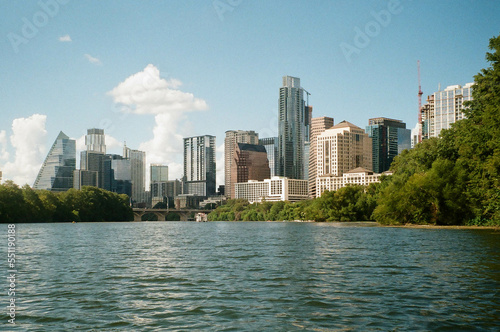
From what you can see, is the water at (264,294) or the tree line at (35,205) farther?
the tree line at (35,205)

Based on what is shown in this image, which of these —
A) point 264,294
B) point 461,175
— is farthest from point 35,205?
point 264,294

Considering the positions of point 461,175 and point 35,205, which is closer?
point 461,175

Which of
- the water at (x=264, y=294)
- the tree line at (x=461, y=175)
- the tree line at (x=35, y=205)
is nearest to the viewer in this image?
the water at (x=264, y=294)

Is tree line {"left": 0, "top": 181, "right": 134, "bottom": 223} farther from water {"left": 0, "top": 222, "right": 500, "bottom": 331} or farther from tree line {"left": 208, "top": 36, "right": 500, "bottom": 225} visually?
water {"left": 0, "top": 222, "right": 500, "bottom": 331}

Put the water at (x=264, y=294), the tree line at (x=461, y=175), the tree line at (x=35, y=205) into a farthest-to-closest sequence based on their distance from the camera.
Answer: the tree line at (x=35, y=205)
the tree line at (x=461, y=175)
the water at (x=264, y=294)

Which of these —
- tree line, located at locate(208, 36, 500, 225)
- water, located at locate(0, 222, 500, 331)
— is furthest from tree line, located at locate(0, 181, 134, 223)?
water, located at locate(0, 222, 500, 331)

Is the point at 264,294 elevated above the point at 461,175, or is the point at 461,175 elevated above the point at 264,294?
the point at 461,175

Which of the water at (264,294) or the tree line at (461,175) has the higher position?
the tree line at (461,175)

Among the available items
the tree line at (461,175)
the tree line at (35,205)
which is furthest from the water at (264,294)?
the tree line at (35,205)

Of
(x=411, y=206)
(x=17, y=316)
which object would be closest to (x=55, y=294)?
(x=17, y=316)

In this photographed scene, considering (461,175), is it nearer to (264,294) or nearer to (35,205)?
(264,294)

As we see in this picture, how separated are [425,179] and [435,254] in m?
55.0

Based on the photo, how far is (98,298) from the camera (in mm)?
21875

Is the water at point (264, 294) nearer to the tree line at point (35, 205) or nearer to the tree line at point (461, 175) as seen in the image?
the tree line at point (461, 175)
